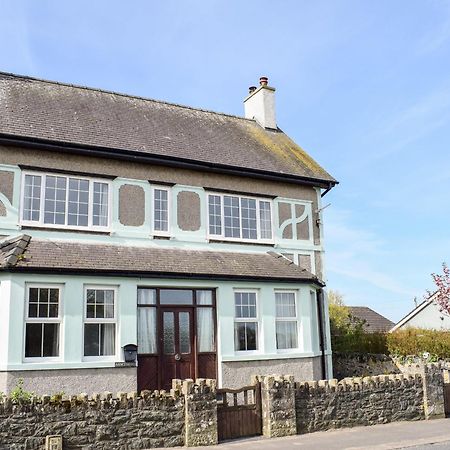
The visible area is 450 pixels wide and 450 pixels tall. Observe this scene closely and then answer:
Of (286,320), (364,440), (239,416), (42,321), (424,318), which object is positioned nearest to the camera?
(364,440)

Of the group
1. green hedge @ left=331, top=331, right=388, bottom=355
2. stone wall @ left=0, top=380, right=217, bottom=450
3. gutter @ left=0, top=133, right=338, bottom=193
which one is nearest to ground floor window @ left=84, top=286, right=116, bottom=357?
stone wall @ left=0, top=380, right=217, bottom=450

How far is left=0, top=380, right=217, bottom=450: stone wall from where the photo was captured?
8.59 m

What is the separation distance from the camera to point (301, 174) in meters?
17.9

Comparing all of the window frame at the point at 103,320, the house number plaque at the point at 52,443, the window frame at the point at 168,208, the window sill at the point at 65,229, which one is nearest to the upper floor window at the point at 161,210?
the window frame at the point at 168,208

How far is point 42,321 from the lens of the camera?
12344 millimetres

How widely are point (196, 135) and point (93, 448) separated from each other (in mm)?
11374

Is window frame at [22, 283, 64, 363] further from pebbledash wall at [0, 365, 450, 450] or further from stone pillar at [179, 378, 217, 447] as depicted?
stone pillar at [179, 378, 217, 447]

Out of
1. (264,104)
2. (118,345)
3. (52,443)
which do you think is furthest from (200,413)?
(264,104)

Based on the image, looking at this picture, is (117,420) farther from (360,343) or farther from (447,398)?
(360,343)

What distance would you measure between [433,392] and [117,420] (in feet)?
26.1

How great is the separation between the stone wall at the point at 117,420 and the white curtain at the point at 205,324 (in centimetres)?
412

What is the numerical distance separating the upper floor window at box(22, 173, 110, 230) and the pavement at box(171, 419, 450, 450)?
282 inches

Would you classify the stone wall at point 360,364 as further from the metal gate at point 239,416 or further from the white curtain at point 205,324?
the metal gate at point 239,416

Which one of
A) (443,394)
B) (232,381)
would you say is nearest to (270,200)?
(232,381)
